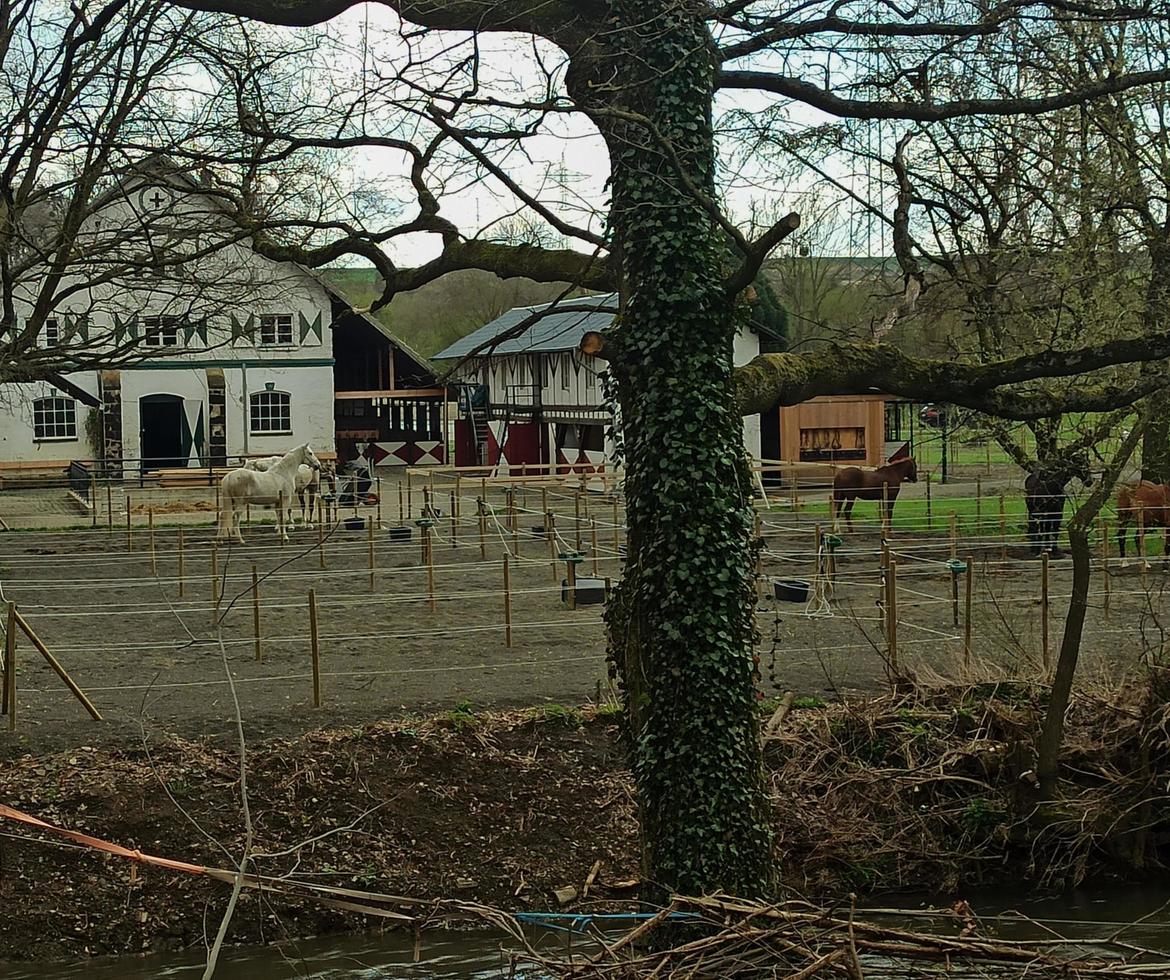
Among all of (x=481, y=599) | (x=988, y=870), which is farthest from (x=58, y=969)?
(x=481, y=599)

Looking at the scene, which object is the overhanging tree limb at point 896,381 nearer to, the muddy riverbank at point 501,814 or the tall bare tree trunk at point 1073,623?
the tall bare tree trunk at point 1073,623

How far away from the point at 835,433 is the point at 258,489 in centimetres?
1629

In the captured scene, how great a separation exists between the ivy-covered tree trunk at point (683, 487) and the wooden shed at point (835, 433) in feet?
90.7

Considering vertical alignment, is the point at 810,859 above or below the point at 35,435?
below

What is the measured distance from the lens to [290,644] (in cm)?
1470

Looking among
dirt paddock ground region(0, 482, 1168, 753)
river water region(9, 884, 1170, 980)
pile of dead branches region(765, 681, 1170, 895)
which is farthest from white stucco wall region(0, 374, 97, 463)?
pile of dead branches region(765, 681, 1170, 895)

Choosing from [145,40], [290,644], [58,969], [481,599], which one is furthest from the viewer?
[481,599]

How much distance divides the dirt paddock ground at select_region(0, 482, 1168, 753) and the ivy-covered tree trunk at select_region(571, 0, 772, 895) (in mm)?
2294

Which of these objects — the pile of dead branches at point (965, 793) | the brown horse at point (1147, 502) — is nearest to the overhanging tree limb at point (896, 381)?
the pile of dead branches at point (965, 793)

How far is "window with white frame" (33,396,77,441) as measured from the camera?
36.2 metres

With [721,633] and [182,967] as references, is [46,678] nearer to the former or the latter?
[182,967]

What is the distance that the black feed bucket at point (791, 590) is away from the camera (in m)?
15.9

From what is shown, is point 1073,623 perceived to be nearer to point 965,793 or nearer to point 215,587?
point 965,793

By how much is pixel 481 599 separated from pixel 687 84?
1111cm
